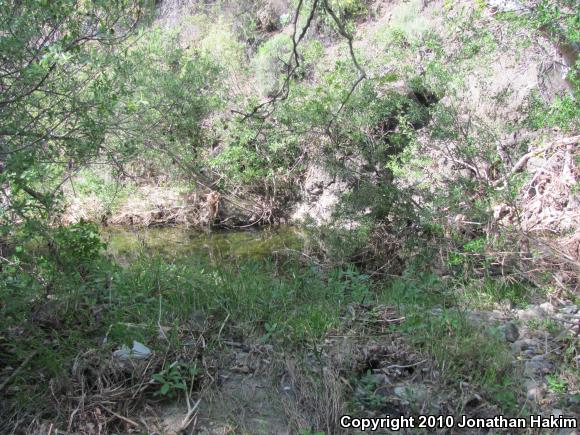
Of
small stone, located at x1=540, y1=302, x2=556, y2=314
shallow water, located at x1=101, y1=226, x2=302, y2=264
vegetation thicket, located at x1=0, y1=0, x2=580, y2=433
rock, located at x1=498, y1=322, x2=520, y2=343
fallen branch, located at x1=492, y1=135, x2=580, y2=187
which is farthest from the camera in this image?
shallow water, located at x1=101, y1=226, x2=302, y2=264

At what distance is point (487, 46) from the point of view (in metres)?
8.12

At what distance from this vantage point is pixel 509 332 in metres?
4.47

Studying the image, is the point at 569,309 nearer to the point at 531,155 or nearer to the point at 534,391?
the point at 534,391

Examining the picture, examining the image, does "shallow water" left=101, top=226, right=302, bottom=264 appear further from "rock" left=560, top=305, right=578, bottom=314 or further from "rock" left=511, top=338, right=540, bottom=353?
"rock" left=511, top=338, right=540, bottom=353

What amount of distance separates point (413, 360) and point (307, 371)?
0.82 m

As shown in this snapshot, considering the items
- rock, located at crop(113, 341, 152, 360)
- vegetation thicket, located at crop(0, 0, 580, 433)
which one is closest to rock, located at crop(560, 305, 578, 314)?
vegetation thicket, located at crop(0, 0, 580, 433)

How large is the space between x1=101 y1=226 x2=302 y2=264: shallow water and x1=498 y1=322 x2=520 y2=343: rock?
19.7 ft

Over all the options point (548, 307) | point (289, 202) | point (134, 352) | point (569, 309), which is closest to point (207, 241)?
point (289, 202)

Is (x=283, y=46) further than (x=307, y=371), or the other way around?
(x=283, y=46)

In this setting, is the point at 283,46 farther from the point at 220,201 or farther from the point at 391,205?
the point at 391,205

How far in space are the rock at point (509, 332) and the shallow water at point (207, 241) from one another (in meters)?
6.00

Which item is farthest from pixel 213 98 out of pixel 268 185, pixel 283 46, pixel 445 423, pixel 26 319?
pixel 445 423

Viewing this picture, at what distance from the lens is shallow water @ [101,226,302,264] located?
10.8 m

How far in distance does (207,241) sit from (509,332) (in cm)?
890
